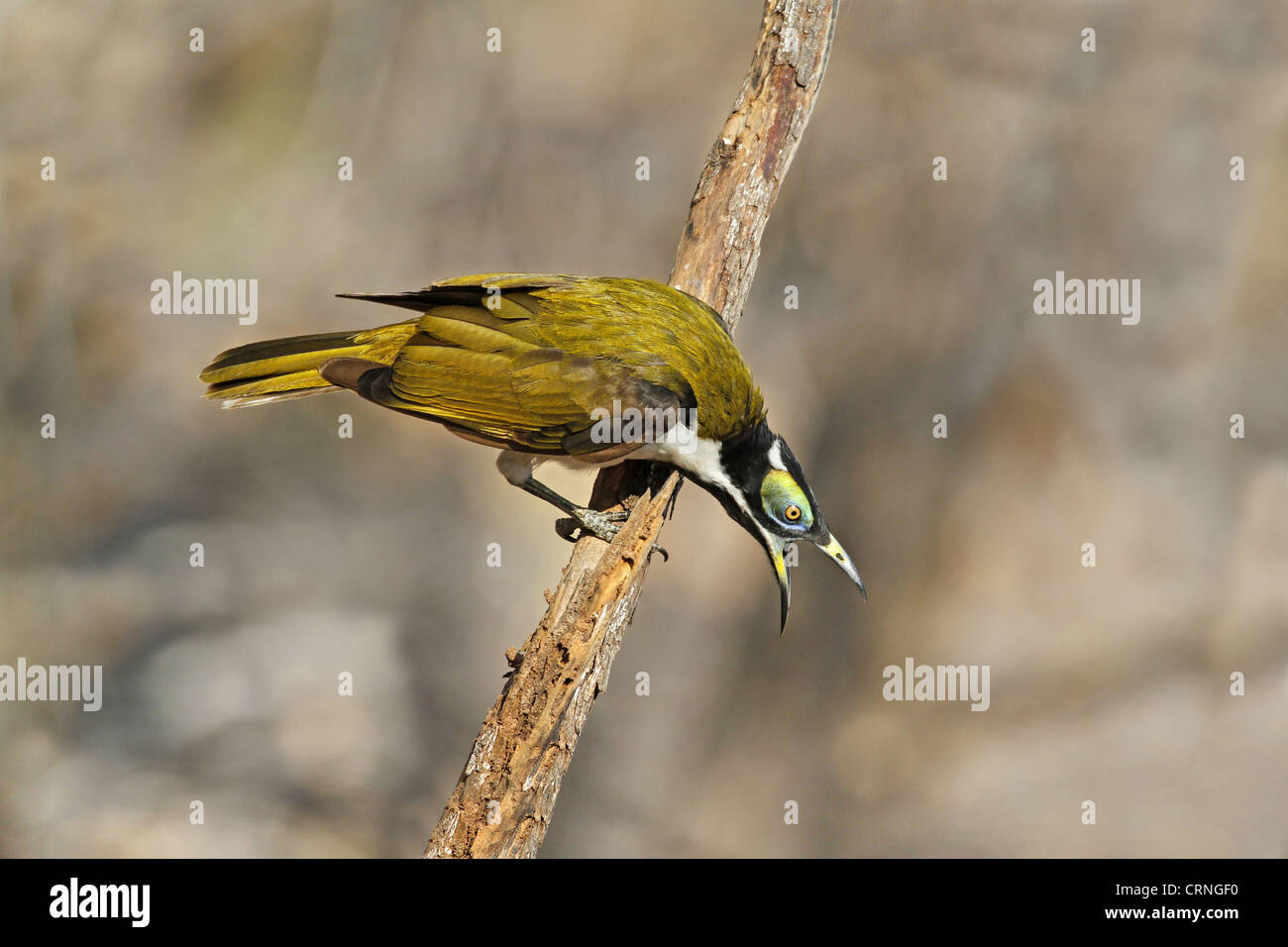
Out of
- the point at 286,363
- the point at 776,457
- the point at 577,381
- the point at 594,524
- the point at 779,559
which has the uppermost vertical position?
the point at 286,363

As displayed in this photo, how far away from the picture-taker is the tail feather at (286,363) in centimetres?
329

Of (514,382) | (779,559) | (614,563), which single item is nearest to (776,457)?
(779,559)

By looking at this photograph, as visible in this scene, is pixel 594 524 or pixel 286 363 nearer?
pixel 594 524

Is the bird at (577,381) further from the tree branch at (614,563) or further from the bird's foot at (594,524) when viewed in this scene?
the tree branch at (614,563)

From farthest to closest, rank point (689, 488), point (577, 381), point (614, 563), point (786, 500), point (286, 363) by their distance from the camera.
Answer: point (689, 488), point (286, 363), point (786, 500), point (577, 381), point (614, 563)

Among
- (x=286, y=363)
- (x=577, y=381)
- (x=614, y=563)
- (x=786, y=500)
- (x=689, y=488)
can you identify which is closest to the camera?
(x=614, y=563)

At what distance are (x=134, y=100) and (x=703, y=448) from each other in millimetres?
4152

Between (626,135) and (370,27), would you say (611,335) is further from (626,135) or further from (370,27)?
(370,27)

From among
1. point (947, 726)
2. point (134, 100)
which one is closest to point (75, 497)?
point (134, 100)

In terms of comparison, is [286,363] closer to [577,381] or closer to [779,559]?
[577,381]

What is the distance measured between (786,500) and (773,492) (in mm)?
47

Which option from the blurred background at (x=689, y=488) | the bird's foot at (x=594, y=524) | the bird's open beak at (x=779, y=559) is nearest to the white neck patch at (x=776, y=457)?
the bird's open beak at (x=779, y=559)

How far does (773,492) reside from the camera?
3.21 metres

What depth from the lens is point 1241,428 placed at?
17.2ft
